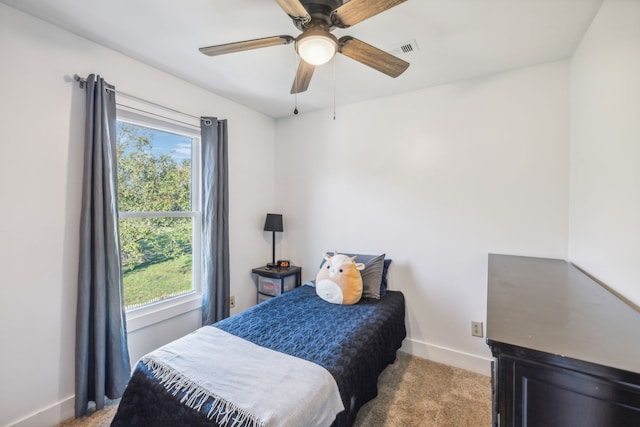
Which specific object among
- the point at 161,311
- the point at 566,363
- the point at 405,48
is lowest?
the point at 161,311

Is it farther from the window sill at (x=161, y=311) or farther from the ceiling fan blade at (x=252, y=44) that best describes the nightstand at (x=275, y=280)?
the ceiling fan blade at (x=252, y=44)

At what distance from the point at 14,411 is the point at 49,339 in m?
0.39

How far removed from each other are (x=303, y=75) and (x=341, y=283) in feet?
5.20

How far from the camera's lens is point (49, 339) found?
1695 mm

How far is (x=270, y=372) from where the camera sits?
1.32 meters

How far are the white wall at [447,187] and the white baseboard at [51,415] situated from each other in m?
2.13

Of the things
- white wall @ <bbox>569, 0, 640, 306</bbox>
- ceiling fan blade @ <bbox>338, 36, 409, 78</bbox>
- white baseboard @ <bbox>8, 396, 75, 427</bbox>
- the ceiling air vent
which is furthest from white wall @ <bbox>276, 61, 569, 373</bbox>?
white baseboard @ <bbox>8, 396, 75, 427</bbox>

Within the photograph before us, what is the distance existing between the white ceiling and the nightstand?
1.92 metres

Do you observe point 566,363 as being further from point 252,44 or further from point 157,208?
point 157,208

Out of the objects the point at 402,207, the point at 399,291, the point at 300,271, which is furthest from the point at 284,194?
the point at 399,291

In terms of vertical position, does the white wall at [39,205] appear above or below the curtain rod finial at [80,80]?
below

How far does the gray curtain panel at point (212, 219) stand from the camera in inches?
101

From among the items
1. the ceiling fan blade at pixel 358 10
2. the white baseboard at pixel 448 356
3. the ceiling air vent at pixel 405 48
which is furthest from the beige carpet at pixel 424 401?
the ceiling air vent at pixel 405 48

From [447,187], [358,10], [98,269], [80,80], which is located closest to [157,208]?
[98,269]
